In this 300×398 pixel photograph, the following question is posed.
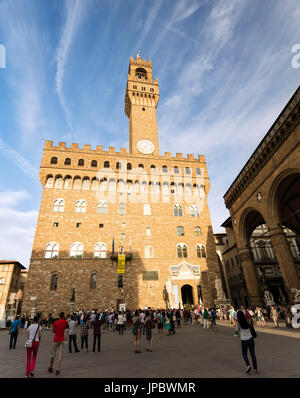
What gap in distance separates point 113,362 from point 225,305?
60.8ft

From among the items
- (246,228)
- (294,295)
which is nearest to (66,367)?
(294,295)

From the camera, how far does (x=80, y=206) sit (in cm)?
2833

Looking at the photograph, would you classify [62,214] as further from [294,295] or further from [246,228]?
[294,295]

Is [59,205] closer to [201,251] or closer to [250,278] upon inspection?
[201,251]

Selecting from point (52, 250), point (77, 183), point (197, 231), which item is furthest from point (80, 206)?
point (197, 231)

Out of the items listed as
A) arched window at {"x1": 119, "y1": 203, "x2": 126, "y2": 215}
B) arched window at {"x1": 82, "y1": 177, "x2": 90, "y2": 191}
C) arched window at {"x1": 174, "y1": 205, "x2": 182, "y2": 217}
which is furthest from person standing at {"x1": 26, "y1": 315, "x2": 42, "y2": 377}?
arched window at {"x1": 174, "y1": 205, "x2": 182, "y2": 217}

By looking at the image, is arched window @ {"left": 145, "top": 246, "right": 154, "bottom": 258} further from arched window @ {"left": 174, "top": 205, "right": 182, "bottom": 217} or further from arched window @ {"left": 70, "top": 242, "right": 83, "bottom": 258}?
arched window @ {"left": 70, "top": 242, "right": 83, "bottom": 258}

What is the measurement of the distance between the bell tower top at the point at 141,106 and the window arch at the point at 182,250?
1424 cm

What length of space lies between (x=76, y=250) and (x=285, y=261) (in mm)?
21132

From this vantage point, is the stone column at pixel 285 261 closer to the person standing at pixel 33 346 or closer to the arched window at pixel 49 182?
the person standing at pixel 33 346

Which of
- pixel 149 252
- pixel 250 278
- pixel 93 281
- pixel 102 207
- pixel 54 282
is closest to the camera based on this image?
pixel 250 278

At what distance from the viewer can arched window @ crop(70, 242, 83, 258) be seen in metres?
25.9

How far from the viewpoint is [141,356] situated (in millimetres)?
7633

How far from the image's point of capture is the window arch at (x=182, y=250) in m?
28.0
